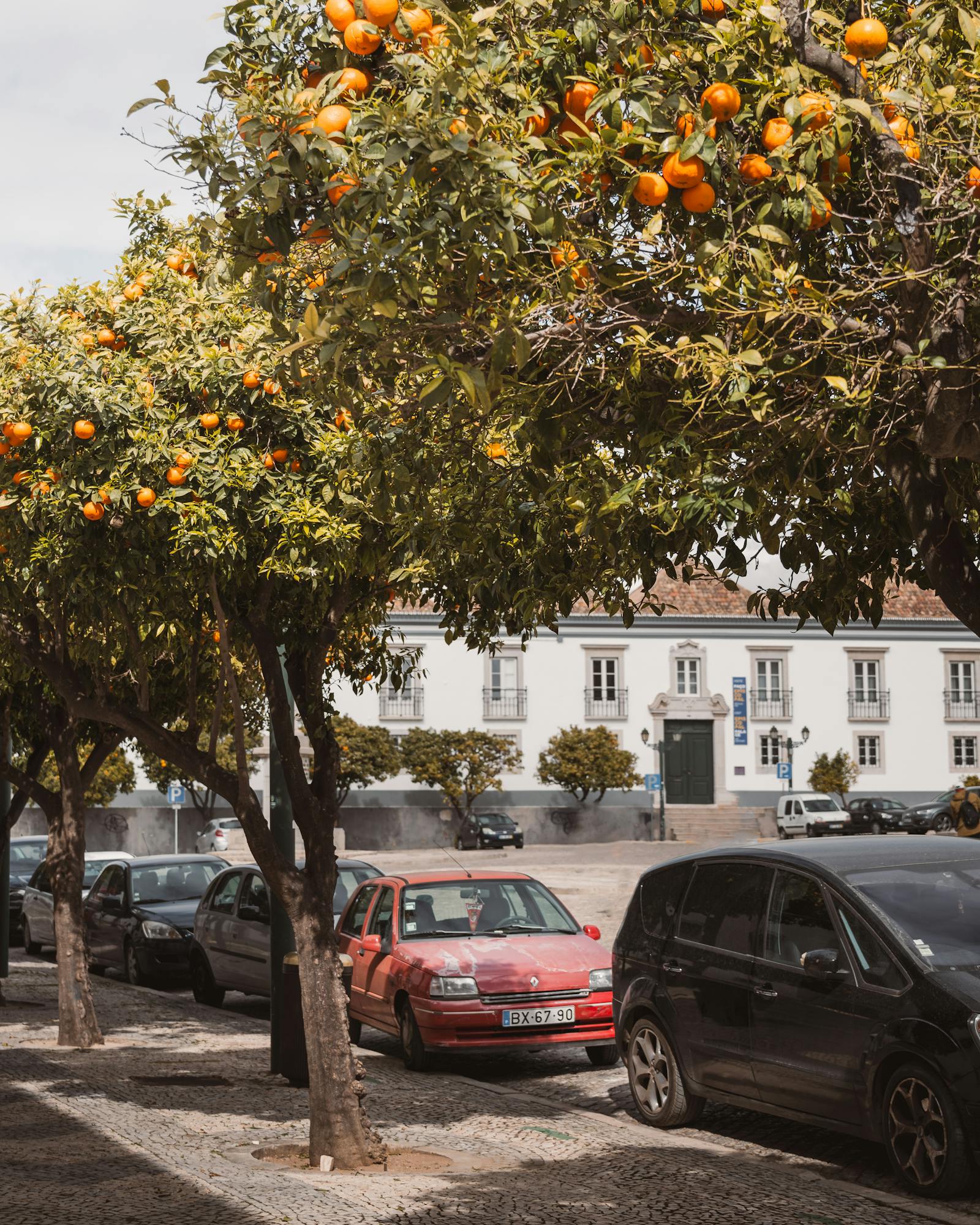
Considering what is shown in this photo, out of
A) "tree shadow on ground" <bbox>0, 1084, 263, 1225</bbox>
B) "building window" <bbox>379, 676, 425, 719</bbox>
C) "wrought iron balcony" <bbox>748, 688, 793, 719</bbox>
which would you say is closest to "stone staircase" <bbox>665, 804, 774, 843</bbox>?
"wrought iron balcony" <bbox>748, 688, 793, 719</bbox>

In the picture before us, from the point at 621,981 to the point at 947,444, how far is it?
→ 256 inches

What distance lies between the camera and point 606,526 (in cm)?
583

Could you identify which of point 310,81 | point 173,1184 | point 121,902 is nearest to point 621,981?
point 173,1184

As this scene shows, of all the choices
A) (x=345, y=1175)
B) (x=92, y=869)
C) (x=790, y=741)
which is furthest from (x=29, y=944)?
(x=790, y=741)

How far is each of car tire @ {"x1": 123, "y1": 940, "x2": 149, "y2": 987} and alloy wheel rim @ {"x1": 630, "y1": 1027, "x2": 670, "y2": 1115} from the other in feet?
32.5

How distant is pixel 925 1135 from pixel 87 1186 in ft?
13.5

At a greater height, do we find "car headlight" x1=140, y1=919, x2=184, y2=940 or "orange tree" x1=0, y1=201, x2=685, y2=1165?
"orange tree" x1=0, y1=201, x2=685, y2=1165

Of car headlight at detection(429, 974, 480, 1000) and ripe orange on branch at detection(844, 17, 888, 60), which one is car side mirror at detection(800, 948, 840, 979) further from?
ripe orange on branch at detection(844, 17, 888, 60)

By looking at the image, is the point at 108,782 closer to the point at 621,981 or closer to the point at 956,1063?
the point at 621,981

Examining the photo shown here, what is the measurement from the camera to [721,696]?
58156 millimetres

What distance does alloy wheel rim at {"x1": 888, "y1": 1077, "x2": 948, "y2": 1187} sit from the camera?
7.37 metres

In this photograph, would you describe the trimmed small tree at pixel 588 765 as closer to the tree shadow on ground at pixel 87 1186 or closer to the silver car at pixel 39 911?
the silver car at pixel 39 911

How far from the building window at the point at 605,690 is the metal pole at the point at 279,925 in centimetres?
4683

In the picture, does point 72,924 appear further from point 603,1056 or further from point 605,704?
point 605,704
